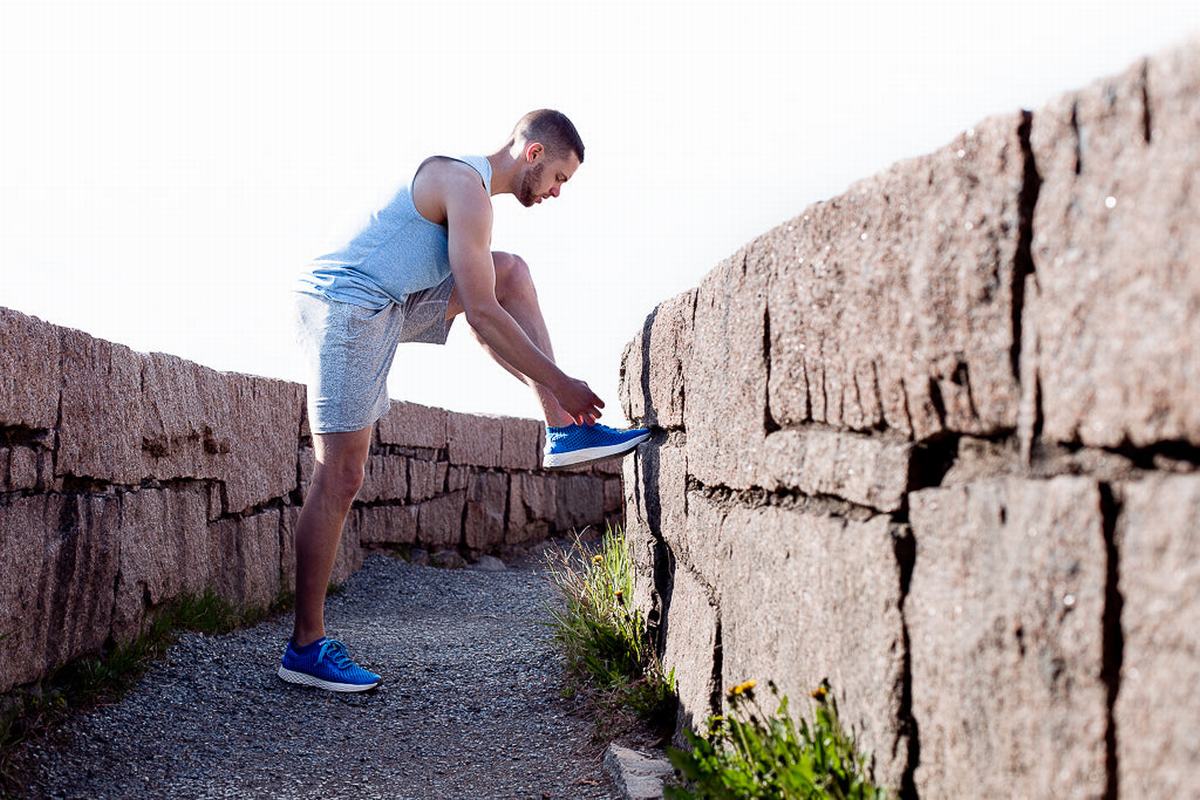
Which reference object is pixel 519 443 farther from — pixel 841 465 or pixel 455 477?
pixel 841 465

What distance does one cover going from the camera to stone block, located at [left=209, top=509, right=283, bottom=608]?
447 centimetres

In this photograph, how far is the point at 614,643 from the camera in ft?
12.2

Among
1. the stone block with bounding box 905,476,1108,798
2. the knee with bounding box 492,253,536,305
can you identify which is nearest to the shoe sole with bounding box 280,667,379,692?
the knee with bounding box 492,253,536,305

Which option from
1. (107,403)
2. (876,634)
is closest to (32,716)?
(107,403)

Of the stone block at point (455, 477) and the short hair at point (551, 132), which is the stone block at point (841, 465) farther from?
the stone block at point (455, 477)

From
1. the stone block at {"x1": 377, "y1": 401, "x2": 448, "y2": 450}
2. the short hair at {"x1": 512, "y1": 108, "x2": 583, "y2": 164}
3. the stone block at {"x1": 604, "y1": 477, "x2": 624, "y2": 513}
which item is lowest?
the stone block at {"x1": 604, "y1": 477, "x2": 624, "y2": 513}

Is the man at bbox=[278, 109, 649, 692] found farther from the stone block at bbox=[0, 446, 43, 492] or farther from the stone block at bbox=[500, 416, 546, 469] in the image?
the stone block at bbox=[500, 416, 546, 469]

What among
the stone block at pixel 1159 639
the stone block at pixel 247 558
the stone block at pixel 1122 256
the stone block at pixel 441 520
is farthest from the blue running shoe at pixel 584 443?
the stone block at pixel 441 520

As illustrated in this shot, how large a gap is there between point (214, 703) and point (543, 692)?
3.47 feet

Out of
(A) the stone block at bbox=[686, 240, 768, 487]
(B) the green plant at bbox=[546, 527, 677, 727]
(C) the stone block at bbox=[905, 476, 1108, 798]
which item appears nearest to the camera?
(C) the stone block at bbox=[905, 476, 1108, 798]

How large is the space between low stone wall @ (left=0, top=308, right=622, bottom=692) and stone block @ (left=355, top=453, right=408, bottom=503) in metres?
0.01

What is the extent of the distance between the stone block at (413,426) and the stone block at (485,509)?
20.8 inches

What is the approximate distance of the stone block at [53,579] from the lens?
9.57 ft

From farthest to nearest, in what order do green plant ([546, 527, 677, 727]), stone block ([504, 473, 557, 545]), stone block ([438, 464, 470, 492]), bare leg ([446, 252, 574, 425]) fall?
stone block ([504, 473, 557, 545]) < stone block ([438, 464, 470, 492]) < bare leg ([446, 252, 574, 425]) < green plant ([546, 527, 677, 727])
